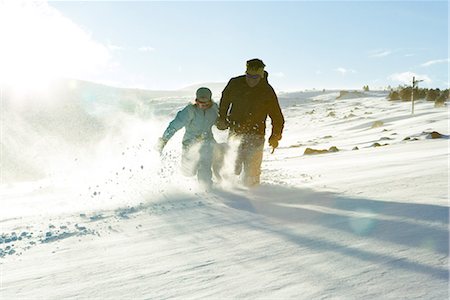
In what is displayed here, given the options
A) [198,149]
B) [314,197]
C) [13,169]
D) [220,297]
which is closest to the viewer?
[220,297]

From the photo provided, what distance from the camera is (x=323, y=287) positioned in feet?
6.06

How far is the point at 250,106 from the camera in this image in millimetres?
5324

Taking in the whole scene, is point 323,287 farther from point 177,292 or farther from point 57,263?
point 57,263

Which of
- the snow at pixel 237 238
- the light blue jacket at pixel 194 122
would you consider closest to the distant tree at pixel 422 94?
the snow at pixel 237 238

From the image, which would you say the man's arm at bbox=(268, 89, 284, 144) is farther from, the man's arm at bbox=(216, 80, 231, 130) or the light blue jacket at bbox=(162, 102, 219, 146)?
the light blue jacket at bbox=(162, 102, 219, 146)

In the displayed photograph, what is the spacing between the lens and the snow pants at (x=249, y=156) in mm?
5121

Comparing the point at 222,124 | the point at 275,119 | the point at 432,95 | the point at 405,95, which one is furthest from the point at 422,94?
the point at 222,124

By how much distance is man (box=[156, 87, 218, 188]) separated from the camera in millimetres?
5355

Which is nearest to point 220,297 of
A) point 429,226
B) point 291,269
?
point 291,269

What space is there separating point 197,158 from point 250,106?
0.96m

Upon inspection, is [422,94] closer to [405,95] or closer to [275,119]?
[405,95]

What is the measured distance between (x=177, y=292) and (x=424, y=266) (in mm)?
1193

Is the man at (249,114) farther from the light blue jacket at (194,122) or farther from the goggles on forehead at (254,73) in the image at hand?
the light blue jacket at (194,122)

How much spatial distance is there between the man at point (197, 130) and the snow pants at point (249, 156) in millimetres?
344
